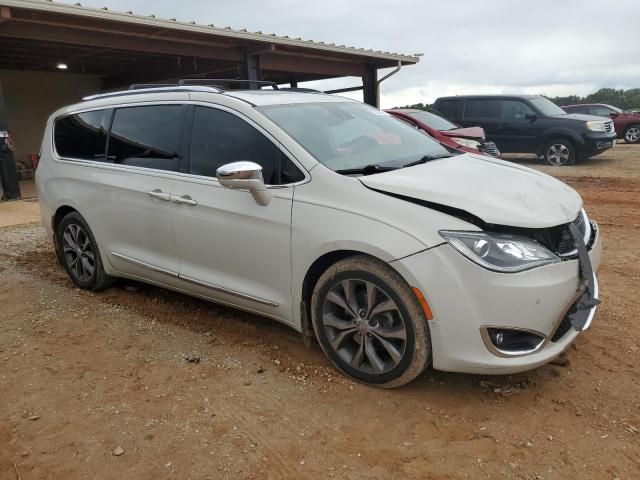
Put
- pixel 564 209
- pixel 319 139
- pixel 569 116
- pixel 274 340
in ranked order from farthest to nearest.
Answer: pixel 569 116 < pixel 274 340 < pixel 319 139 < pixel 564 209

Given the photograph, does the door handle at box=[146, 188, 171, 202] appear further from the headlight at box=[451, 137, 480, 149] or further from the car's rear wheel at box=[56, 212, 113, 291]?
the headlight at box=[451, 137, 480, 149]

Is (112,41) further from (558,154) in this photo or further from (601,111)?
(601,111)

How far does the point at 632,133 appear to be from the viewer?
18844mm

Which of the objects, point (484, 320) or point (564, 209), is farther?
point (564, 209)

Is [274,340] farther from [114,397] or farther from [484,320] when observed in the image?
[484,320]

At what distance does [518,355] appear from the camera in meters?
2.74

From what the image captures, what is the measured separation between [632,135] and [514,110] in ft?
26.6

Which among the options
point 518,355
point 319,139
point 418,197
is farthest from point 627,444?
point 319,139

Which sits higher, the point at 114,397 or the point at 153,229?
the point at 153,229

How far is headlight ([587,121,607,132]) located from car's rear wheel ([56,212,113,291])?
463 inches

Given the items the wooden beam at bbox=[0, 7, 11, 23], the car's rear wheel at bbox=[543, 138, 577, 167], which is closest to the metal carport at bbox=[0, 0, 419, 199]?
the wooden beam at bbox=[0, 7, 11, 23]

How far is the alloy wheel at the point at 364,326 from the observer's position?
2.93 metres

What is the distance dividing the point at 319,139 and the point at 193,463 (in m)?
2.01

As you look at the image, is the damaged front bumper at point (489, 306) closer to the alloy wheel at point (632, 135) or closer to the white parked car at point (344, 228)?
the white parked car at point (344, 228)
